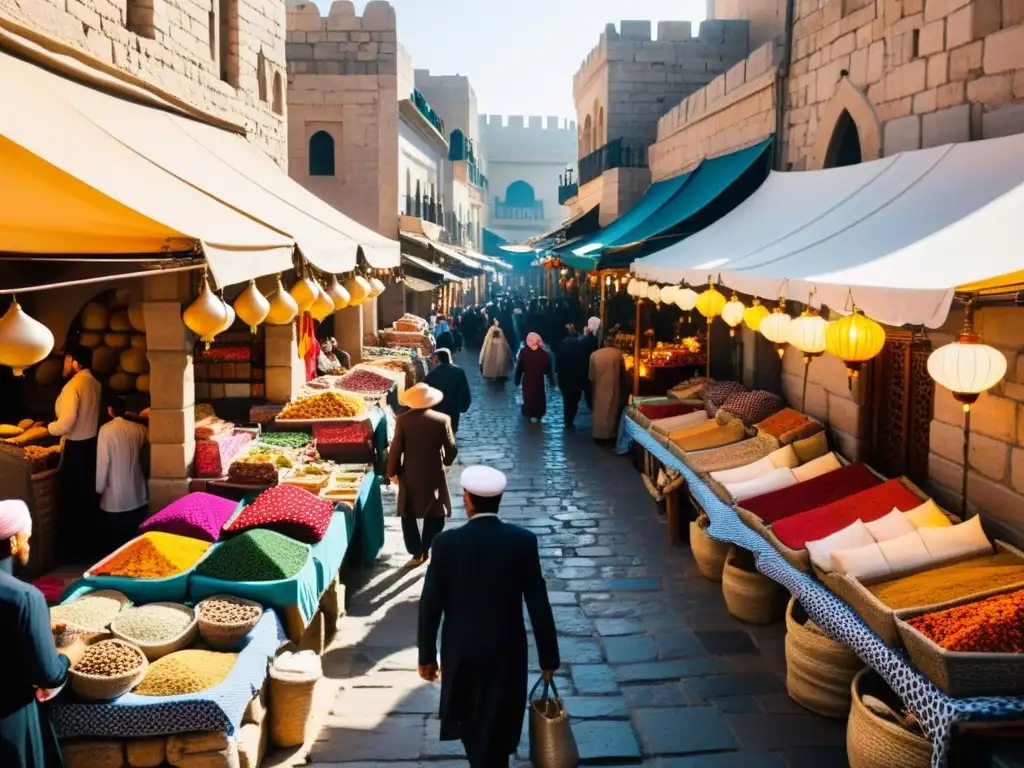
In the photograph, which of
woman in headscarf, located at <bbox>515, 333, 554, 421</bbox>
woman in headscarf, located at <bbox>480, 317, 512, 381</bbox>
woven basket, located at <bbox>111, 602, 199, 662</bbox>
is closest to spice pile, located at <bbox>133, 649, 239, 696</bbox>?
woven basket, located at <bbox>111, 602, 199, 662</bbox>

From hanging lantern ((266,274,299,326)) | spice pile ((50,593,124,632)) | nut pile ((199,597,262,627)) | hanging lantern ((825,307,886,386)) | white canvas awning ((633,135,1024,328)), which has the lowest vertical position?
nut pile ((199,597,262,627))

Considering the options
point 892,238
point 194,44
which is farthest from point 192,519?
point 194,44

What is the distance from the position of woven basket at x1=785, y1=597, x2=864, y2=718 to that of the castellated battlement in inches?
631

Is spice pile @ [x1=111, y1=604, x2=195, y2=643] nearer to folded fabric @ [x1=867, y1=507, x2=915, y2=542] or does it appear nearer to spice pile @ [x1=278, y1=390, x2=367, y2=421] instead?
folded fabric @ [x1=867, y1=507, x2=915, y2=542]

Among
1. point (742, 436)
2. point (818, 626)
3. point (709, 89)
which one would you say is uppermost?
point (709, 89)

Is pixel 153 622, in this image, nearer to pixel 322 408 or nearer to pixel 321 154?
pixel 322 408

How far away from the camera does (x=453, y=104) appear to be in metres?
38.2

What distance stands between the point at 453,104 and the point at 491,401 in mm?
23218

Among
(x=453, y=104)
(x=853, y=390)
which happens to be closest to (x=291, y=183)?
(x=853, y=390)

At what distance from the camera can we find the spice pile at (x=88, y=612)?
189 inches

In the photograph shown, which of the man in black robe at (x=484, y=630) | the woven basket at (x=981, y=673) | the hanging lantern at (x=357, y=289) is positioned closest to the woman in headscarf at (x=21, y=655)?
the man in black robe at (x=484, y=630)

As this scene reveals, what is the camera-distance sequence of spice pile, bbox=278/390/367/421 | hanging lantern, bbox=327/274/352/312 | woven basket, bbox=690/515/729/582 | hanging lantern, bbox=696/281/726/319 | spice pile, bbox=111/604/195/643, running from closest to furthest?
1. spice pile, bbox=111/604/195/643
2. woven basket, bbox=690/515/729/582
3. hanging lantern, bbox=327/274/352/312
4. hanging lantern, bbox=696/281/726/319
5. spice pile, bbox=278/390/367/421

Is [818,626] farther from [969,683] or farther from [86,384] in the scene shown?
[86,384]

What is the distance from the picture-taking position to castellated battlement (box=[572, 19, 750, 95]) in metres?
19.2
